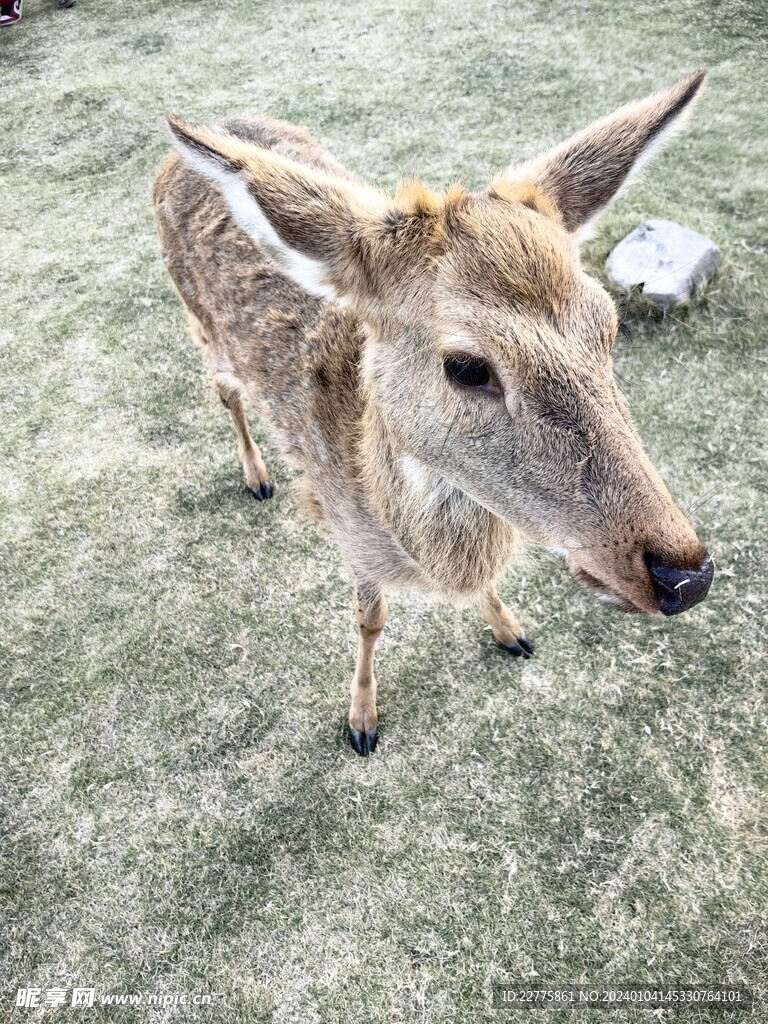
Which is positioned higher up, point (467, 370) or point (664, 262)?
point (467, 370)

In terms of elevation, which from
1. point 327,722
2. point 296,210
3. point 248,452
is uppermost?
point 296,210

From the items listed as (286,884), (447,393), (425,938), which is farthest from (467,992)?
(447,393)

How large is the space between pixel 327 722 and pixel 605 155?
9.12 ft

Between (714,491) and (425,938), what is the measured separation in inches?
117

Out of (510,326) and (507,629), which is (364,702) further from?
(510,326)

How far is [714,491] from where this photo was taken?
4141 mm

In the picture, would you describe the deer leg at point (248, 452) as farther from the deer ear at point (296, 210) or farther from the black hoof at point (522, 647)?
the deer ear at point (296, 210)

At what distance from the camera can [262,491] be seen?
448cm

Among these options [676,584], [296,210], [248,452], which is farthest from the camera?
[248,452]

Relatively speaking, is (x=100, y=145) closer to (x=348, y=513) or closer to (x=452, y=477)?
(x=348, y=513)

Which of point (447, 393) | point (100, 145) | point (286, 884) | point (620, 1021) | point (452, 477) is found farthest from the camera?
point (100, 145)

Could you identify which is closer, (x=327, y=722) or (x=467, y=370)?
(x=467, y=370)

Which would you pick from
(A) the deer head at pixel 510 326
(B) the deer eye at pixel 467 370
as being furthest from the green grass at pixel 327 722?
(B) the deer eye at pixel 467 370

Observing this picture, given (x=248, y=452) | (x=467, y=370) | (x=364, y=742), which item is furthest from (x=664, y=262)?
(x=364, y=742)
